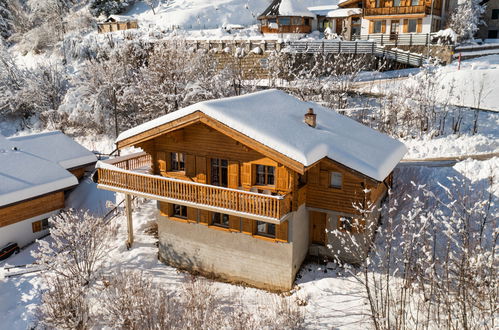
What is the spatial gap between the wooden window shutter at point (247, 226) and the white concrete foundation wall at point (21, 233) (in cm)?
1555

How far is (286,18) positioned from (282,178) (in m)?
41.4

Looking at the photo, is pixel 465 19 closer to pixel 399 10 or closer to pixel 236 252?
pixel 399 10

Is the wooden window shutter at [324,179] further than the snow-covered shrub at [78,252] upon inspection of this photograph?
No

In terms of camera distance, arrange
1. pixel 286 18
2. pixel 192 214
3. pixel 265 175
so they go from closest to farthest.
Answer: pixel 265 175 → pixel 192 214 → pixel 286 18

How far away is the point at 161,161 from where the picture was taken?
19688 mm

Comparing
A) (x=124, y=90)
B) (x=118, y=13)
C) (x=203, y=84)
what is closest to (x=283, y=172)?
(x=203, y=84)

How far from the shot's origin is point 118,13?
70.4 metres

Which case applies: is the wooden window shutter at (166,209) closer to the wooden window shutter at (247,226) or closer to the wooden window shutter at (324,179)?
the wooden window shutter at (247,226)

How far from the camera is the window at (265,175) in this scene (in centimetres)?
1744

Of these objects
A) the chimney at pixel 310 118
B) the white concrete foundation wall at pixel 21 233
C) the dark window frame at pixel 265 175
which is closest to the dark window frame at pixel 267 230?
the dark window frame at pixel 265 175

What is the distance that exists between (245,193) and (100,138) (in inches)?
1181

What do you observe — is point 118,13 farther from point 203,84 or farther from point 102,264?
point 102,264

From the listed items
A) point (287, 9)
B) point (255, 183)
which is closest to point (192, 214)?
point (255, 183)

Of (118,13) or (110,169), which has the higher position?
(118,13)
